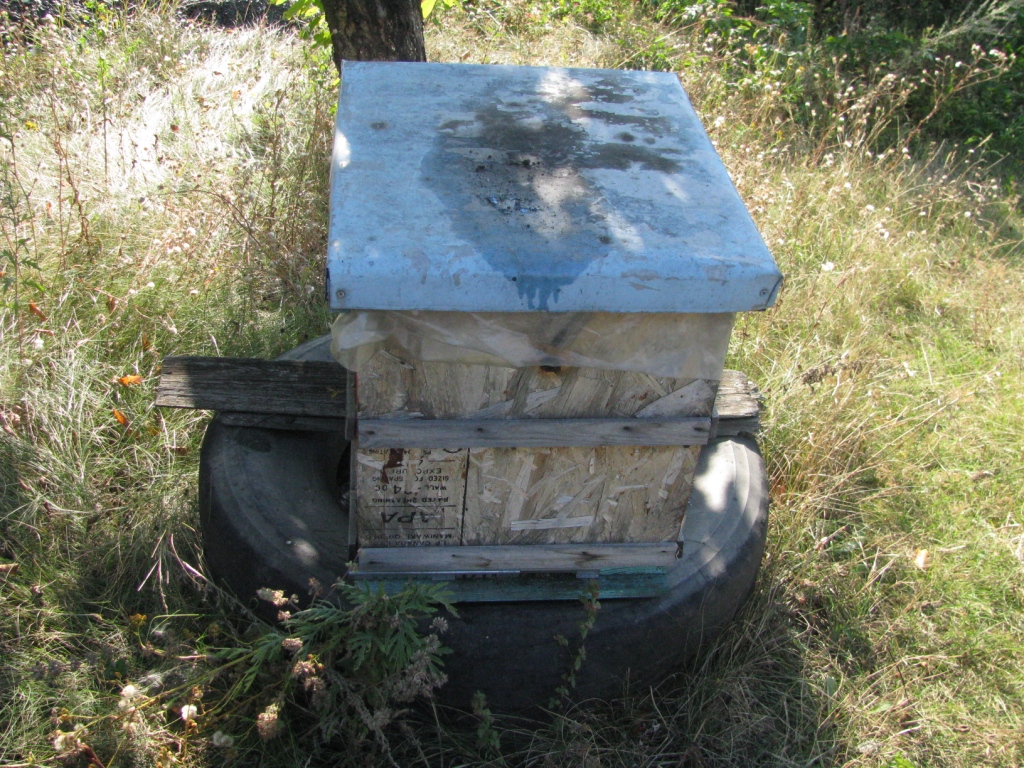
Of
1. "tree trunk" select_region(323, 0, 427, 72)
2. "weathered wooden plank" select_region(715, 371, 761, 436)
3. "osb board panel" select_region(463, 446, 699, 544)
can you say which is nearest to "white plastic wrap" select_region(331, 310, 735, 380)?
"osb board panel" select_region(463, 446, 699, 544)

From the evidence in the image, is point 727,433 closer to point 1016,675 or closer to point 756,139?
point 1016,675

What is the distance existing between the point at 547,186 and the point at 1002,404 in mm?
2854

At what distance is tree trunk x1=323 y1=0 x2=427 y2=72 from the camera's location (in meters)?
3.33

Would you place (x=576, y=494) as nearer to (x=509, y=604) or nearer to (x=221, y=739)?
(x=509, y=604)

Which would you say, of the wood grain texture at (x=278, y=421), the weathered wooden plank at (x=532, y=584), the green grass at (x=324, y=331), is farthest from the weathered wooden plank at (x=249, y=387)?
the weathered wooden plank at (x=532, y=584)

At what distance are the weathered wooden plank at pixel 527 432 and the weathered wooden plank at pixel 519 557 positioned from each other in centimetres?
34

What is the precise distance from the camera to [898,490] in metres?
3.15

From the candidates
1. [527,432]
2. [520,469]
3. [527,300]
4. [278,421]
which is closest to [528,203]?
[527,300]

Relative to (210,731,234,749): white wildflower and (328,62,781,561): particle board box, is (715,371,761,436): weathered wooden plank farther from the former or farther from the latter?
(210,731,234,749): white wildflower

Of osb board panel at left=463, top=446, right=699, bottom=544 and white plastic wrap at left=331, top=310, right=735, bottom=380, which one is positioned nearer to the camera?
white plastic wrap at left=331, top=310, right=735, bottom=380

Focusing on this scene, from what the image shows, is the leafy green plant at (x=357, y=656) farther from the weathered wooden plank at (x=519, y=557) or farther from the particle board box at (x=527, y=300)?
the particle board box at (x=527, y=300)

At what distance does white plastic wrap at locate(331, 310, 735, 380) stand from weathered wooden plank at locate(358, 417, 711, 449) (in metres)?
0.15

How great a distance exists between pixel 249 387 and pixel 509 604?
100cm

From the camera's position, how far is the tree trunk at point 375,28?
3328mm
